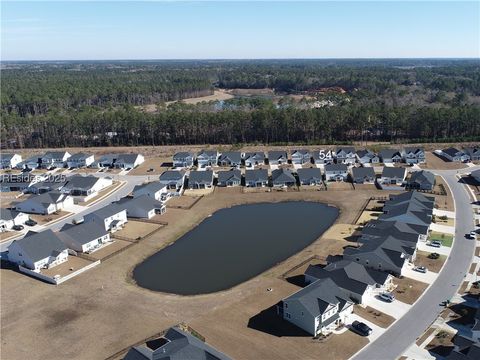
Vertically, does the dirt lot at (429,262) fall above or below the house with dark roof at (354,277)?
below

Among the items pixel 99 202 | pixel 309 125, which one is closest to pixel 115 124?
pixel 99 202

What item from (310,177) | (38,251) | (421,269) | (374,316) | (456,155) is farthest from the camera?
(456,155)

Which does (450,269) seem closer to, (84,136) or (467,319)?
(467,319)

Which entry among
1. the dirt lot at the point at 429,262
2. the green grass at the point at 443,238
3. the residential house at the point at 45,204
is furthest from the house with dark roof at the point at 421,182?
the residential house at the point at 45,204

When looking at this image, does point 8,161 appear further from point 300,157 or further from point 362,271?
point 362,271

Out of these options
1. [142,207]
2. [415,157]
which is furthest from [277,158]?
[142,207]

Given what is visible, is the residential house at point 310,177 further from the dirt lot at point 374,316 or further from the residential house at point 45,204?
the residential house at point 45,204
